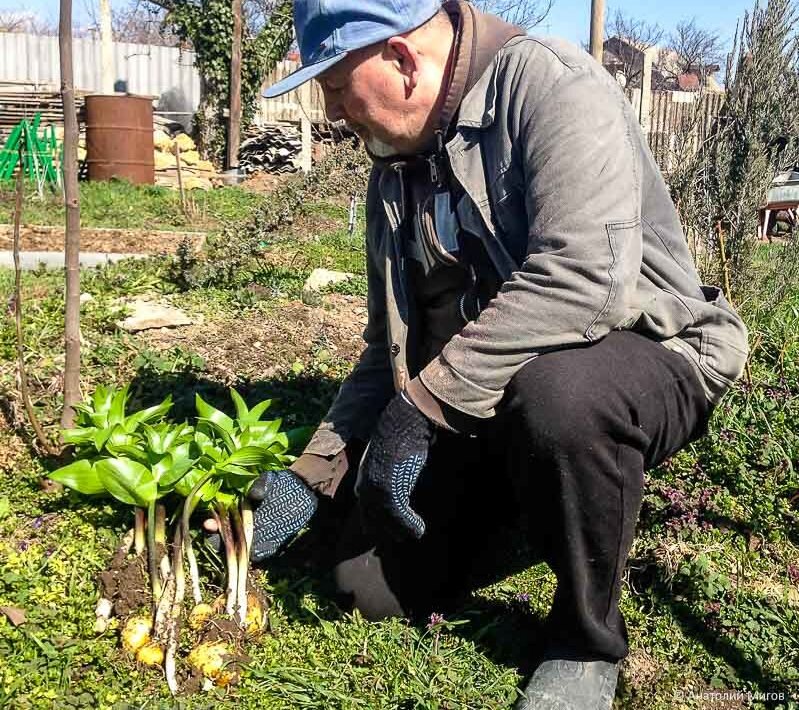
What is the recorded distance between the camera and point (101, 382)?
3.56 meters

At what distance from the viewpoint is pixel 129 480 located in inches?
88.5

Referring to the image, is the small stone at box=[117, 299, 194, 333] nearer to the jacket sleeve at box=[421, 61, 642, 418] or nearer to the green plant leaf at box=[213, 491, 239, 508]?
the green plant leaf at box=[213, 491, 239, 508]

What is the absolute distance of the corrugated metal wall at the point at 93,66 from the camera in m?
19.1

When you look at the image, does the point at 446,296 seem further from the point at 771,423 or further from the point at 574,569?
the point at 771,423

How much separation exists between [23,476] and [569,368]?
2.00 m

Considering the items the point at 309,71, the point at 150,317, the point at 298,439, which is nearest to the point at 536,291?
the point at 309,71

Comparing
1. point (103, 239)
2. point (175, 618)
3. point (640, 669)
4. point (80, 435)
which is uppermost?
point (80, 435)

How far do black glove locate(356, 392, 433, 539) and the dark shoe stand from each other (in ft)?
1.49

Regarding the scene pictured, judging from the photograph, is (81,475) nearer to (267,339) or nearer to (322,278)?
(267,339)

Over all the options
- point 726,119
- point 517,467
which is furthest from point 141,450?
point 726,119

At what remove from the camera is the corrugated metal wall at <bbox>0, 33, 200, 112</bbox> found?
19141 millimetres

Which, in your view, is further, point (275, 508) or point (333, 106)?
point (275, 508)

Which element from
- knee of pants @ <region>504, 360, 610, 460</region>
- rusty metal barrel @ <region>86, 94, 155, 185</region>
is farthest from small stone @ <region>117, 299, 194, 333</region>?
rusty metal barrel @ <region>86, 94, 155, 185</region>

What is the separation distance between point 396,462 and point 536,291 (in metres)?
0.51
